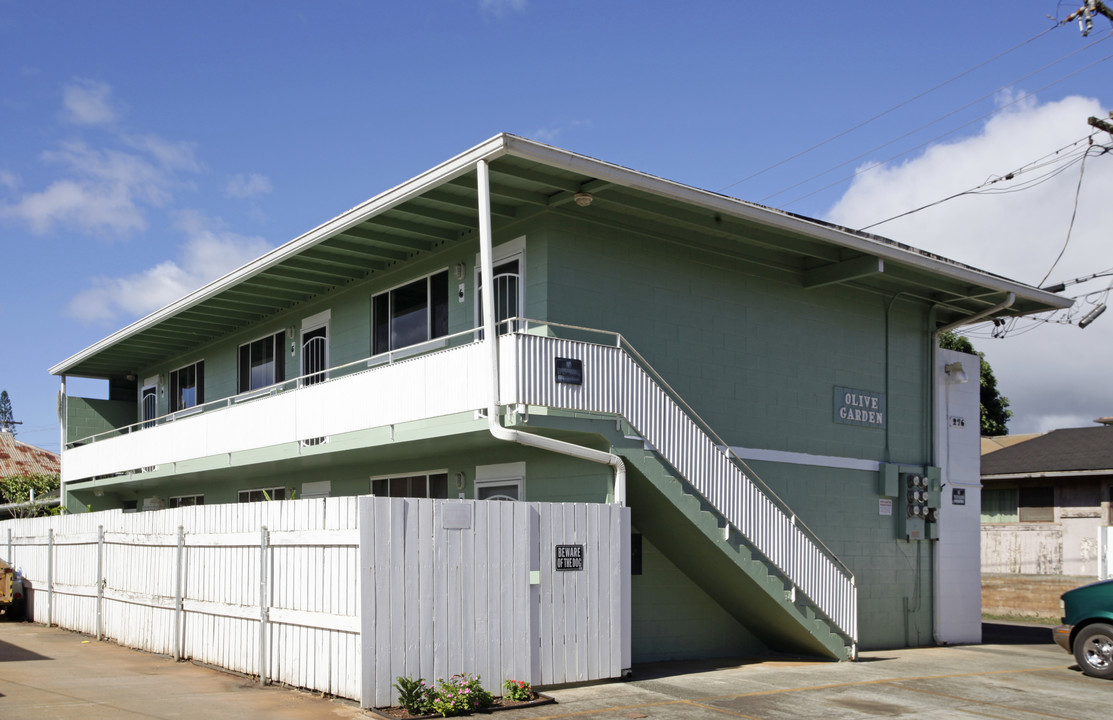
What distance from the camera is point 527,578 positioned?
11.5m

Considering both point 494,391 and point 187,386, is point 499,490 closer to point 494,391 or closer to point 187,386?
point 494,391

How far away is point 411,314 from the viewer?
1794 cm

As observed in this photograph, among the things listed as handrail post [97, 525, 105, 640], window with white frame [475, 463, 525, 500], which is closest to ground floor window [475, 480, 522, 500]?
window with white frame [475, 463, 525, 500]

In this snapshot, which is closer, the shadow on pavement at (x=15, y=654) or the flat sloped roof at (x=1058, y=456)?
the shadow on pavement at (x=15, y=654)

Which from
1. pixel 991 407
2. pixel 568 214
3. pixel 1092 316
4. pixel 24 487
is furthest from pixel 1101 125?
pixel 24 487

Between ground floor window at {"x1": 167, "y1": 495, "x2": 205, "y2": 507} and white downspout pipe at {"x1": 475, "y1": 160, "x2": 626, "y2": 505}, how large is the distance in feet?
49.2

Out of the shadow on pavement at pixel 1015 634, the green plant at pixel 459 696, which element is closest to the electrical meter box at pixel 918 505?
the shadow on pavement at pixel 1015 634

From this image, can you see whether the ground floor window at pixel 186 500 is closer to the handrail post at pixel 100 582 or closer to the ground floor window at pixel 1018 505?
the handrail post at pixel 100 582

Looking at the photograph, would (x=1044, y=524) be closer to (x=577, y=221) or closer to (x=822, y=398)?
(x=822, y=398)

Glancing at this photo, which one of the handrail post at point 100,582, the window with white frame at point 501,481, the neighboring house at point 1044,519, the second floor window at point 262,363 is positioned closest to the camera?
the window with white frame at point 501,481

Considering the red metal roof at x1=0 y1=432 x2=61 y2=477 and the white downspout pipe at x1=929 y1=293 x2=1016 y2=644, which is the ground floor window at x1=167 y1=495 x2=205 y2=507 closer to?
the white downspout pipe at x1=929 y1=293 x2=1016 y2=644

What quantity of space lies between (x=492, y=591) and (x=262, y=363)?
537 inches

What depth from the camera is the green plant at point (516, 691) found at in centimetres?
1091

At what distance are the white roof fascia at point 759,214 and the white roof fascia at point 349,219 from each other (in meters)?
0.66
